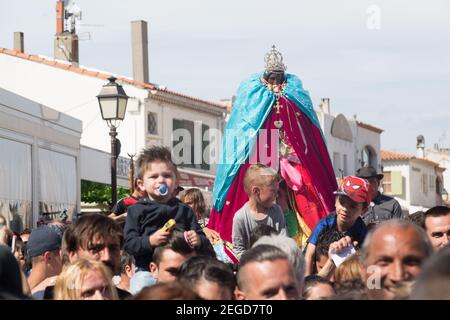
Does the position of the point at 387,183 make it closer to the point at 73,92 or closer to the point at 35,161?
the point at 73,92

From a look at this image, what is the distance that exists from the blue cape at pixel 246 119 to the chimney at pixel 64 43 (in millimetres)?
33146

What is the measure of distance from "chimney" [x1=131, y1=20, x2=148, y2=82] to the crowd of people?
3307cm

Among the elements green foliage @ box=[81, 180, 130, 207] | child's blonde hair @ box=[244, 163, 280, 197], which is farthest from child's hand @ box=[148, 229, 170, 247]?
green foliage @ box=[81, 180, 130, 207]

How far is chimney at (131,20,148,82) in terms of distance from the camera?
138ft

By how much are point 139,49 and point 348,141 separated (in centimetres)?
2225

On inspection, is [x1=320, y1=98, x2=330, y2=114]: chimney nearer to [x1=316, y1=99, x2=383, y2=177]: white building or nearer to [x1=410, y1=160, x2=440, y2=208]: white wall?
[x1=316, y1=99, x2=383, y2=177]: white building

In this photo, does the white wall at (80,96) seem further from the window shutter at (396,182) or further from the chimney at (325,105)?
the window shutter at (396,182)

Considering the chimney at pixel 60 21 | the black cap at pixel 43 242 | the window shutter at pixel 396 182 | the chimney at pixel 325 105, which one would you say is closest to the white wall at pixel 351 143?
the chimney at pixel 325 105

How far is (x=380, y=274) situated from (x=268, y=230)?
325cm

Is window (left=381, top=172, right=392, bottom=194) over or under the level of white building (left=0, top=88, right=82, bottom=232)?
over

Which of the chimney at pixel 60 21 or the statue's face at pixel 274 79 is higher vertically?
the chimney at pixel 60 21

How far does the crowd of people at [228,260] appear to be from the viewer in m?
3.96
